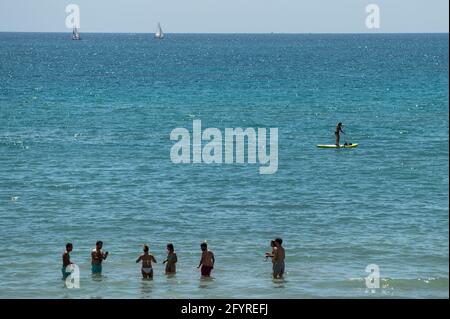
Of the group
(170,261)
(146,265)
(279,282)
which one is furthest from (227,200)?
(146,265)

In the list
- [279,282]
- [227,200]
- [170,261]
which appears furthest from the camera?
[227,200]

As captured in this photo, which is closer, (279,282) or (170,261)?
(279,282)

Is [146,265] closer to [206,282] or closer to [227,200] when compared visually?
[206,282]

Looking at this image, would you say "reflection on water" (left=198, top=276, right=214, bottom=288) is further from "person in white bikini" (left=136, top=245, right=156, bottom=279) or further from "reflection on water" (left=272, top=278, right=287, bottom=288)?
"reflection on water" (left=272, top=278, right=287, bottom=288)

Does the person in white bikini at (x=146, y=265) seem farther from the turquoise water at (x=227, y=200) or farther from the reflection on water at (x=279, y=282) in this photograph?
the reflection on water at (x=279, y=282)

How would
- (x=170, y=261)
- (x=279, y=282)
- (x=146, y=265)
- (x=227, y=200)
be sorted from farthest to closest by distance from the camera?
(x=227, y=200)
(x=170, y=261)
(x=279, y=282)
(x=146, y=265)

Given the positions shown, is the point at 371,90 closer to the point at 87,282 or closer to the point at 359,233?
the point at 359,233

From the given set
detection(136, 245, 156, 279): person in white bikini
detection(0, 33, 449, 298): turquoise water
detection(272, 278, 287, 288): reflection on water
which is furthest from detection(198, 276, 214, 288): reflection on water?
detection(272, 278, 287, 288): reflection on water

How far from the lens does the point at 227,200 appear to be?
4506 centimetres

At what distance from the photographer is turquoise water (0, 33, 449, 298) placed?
31016mm

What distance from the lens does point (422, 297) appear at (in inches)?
1129

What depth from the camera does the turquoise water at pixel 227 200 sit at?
31.0 m

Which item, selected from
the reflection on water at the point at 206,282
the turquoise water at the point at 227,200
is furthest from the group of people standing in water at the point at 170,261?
the turquoise water at the point at 227,200
